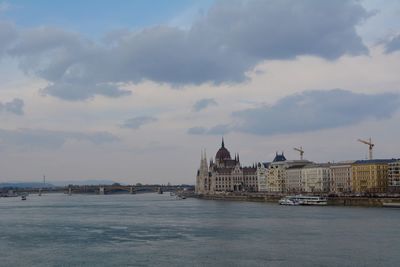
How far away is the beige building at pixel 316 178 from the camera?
15625cm

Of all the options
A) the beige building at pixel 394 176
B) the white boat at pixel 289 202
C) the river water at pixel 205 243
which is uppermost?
the beige building at pixel 394 176

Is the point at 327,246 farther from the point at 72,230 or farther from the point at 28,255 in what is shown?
the point at 72,230

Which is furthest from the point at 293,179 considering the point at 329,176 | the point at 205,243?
the point at 205,243

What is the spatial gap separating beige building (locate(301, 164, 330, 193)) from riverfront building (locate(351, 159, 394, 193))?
1296 centimetres

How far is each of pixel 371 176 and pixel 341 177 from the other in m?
12.7

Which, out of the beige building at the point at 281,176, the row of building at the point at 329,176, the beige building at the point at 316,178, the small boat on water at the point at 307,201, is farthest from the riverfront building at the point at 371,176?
the beige building at the point at 281,176

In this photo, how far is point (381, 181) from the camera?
137375 mm

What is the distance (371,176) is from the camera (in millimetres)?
138375

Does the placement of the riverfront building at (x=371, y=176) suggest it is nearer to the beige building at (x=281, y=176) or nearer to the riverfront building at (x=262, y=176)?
the beige building at (x=281, y=176)

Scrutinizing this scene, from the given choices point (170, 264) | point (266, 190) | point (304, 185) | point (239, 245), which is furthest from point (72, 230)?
point (266, 190)

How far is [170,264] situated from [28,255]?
34.4ft

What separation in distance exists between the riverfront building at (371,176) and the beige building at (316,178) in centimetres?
1296

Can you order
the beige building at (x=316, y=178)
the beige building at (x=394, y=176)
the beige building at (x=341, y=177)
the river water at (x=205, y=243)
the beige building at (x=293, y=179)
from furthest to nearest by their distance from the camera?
the beige building at (x=293, y=179) → the beige building at (x=316, y=178) → the beige building at (x=341, y=177) → the beige building at (x=394, y=176) → the river water at (x=205, y=243)

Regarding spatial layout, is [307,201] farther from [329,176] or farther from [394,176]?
[329,176]
